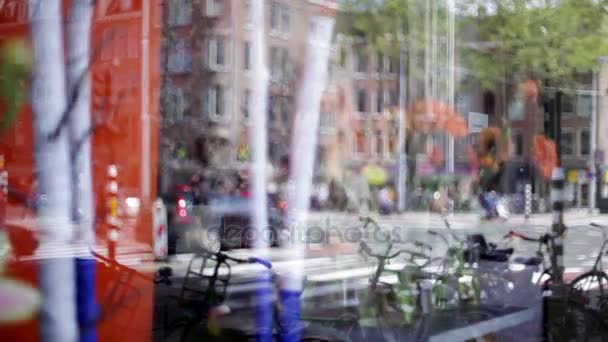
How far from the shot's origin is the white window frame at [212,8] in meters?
2.18

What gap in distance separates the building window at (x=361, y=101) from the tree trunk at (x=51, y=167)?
2.95 ft

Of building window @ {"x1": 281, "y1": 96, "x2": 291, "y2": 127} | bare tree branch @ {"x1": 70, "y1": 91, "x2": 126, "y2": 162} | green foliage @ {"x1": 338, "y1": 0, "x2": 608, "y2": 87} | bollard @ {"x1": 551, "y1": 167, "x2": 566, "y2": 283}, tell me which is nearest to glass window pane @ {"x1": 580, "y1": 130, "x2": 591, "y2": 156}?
bollard @ {"x1": 551, "y1": 167, "x2": 566, "y2": 283}

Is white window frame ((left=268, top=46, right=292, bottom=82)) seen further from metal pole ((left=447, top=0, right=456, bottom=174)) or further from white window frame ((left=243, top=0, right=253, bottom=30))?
metal pole ((left=447, top=0, right=456, bottom=174))

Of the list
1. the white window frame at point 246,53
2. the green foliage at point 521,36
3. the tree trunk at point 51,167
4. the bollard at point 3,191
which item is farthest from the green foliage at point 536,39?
the bollard at point 3,191

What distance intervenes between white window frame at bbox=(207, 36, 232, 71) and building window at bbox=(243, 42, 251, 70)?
0.04 m

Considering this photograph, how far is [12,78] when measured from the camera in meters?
1.99

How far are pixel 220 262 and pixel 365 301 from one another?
1.88ft

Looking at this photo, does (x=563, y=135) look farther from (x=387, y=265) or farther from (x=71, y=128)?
(x=71, y=128)

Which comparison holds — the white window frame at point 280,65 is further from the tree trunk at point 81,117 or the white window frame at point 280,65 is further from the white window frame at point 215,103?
the tree trunk at point 81,117

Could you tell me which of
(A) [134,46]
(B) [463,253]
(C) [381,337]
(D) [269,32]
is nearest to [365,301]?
(C) [381,337]

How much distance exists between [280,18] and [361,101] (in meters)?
0.38

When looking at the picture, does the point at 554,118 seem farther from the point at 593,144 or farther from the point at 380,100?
the point at 380,100

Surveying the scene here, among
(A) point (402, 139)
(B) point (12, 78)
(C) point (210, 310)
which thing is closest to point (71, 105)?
(B) point (12, 78)

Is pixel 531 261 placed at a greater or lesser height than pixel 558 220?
lesser
